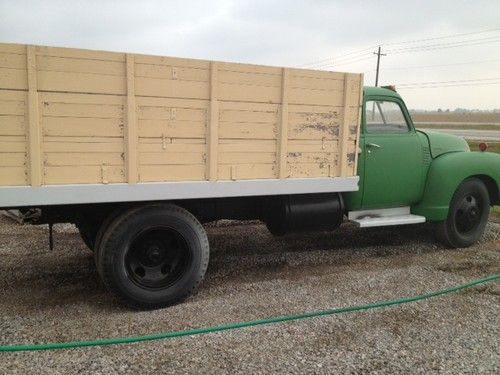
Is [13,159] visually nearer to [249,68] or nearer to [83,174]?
[83,174]

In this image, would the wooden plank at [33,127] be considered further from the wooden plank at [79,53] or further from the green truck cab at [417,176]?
the green truck cab at [417,176]

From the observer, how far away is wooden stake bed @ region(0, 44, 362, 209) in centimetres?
364

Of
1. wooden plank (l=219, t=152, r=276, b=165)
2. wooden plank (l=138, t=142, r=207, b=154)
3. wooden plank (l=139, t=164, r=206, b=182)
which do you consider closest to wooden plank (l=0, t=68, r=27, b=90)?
wooden plank (l=138, t=142, r=207, b=154)

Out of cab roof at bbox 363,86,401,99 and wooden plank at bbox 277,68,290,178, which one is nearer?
wooden plank at bbox 277,68,290,178

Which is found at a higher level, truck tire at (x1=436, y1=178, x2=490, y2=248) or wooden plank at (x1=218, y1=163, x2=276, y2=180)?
wooden plank at (x1=218, y1=163, x2=276, y2=180)

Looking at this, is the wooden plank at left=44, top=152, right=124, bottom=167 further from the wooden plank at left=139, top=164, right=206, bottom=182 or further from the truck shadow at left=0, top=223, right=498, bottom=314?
the truck shadow at left=0, top=223, right=498, bottom=314

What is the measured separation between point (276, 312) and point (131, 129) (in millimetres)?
2030

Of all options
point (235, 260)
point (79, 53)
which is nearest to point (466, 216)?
point (235, 260)

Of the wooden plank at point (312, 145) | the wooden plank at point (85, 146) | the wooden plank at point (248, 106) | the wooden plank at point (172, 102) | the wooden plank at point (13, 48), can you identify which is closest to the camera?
the wooden plank at point (13, 48)

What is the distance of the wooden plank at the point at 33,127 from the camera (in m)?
3.58

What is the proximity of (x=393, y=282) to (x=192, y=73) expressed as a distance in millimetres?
2966

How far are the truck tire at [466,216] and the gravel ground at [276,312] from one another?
0.18 meters

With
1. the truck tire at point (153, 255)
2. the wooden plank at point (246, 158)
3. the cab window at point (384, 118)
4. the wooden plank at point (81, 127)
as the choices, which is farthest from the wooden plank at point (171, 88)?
the cab window at point (384, 118)

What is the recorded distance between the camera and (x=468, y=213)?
604cm
